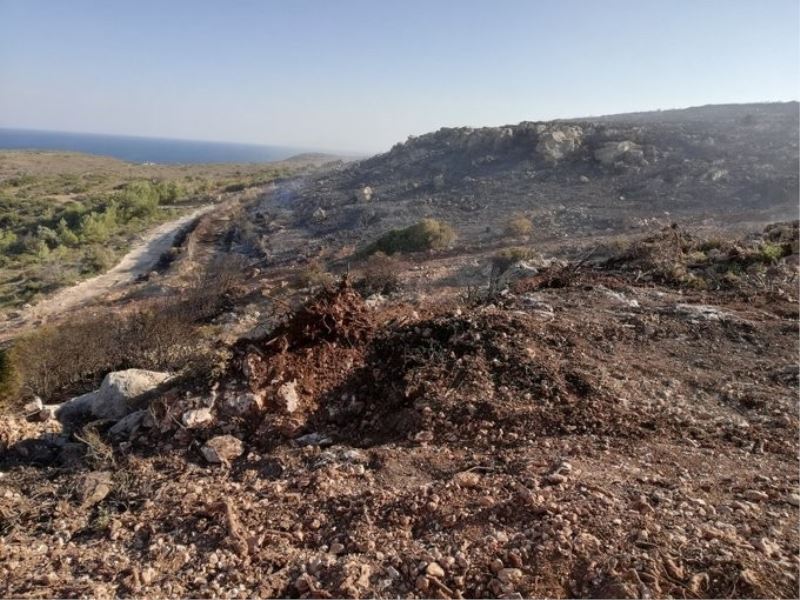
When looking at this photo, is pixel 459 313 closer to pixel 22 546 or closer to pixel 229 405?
pixel 229 405

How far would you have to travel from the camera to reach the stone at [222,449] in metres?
4.16

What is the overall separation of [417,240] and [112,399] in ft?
37.6

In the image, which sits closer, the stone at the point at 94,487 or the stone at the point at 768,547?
the stone at the point at 768,547

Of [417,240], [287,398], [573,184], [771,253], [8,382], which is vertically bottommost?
[8,382]

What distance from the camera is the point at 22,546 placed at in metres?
3.21

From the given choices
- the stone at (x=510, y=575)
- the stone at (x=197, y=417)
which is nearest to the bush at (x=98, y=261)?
the stone at (x=197, y=417)

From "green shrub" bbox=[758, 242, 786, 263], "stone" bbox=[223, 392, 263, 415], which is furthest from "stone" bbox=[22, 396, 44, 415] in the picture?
"green shrub" bbox=[758, 242, 786, 263]

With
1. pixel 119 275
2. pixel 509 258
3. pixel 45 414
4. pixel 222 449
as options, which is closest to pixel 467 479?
pixel 222 449

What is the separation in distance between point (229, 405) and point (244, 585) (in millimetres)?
2039

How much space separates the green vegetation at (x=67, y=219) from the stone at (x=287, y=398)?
1408 centimetres

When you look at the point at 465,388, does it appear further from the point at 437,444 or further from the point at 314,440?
the point at 314,440

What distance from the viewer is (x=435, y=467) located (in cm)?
387

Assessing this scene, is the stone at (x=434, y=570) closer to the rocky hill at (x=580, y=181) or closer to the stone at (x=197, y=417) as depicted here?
the stone at (x=197, y=417)

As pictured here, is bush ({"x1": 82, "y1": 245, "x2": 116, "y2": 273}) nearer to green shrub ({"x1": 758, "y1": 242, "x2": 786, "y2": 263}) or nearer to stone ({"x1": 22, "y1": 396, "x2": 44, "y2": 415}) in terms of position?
stone ({"x1": 22, "y1": 396, "x2": 44, "y2": 415})
